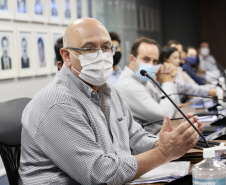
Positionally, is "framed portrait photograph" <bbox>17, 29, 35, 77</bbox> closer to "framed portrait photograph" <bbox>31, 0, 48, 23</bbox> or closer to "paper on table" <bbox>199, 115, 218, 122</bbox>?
"framed portrait photograph" <bbox>31, 0, 48, 23</bbox>

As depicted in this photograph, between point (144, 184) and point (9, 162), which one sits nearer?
point (144, 184)

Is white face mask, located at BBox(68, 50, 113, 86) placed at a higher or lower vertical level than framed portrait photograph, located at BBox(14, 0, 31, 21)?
lower

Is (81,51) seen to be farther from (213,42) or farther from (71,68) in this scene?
(213,42)

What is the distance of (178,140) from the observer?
1454mm

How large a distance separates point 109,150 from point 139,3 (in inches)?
282

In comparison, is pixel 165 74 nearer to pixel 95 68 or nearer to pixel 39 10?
pixel 39 10

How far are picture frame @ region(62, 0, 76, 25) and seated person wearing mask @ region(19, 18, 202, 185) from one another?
315cm

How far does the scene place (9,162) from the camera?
1672 mm

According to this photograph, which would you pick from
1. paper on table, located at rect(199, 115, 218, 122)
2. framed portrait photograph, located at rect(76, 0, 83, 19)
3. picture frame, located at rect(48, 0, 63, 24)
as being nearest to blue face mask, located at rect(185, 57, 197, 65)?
framed portrait photograph, located at rect(76, 0, 83, 19)

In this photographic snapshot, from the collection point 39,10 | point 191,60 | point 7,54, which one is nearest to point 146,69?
point 7,54

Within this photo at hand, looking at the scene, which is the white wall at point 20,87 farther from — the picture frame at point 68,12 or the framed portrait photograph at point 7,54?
the picture frame at point 68,12

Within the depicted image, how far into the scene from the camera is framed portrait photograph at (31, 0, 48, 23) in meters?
4.11

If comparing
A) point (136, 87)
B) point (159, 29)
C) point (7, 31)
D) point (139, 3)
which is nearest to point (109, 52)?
point (136, 87)

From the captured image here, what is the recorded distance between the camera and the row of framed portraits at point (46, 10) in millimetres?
3699
